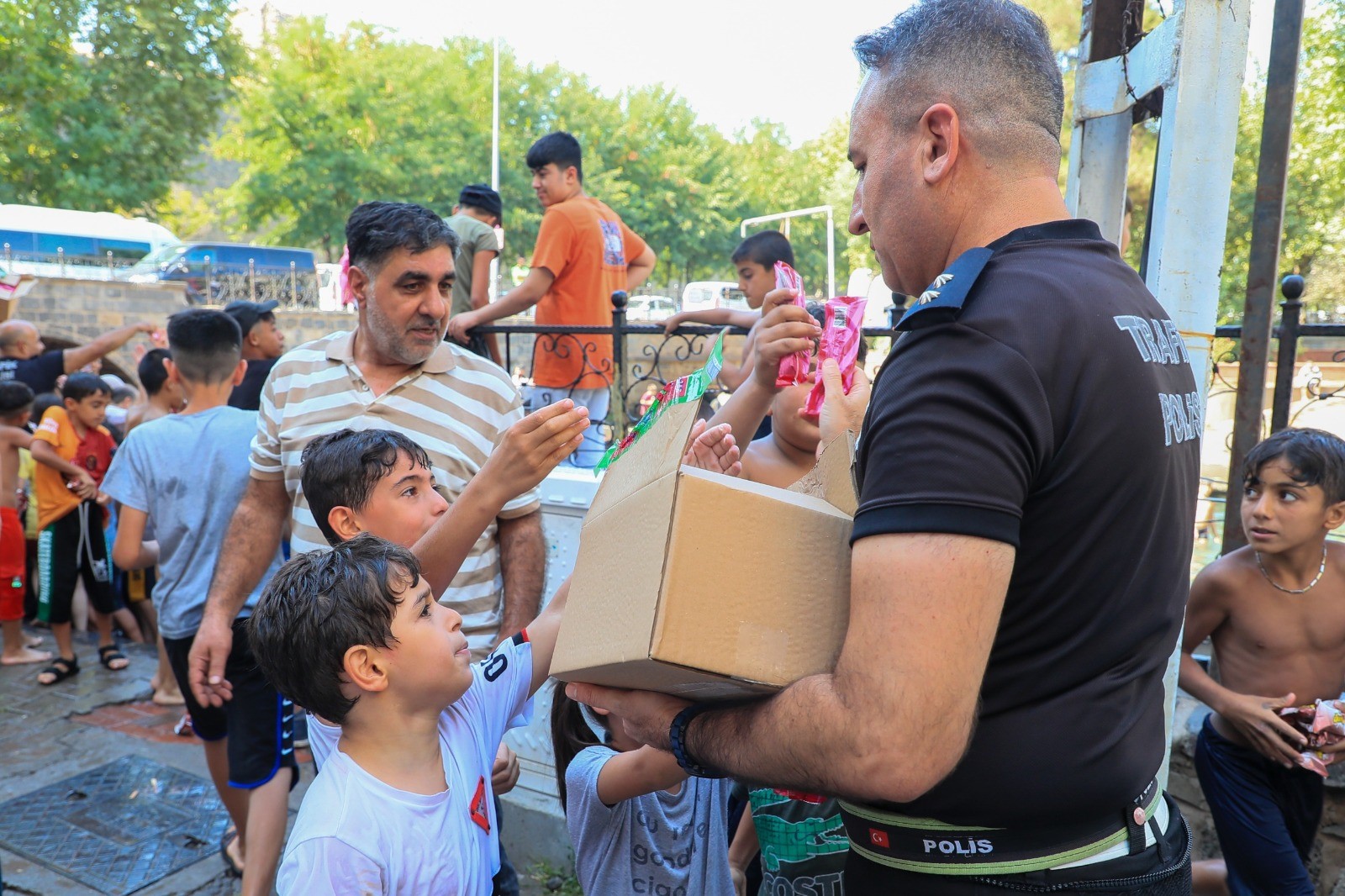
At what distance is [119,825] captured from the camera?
430 centimetres

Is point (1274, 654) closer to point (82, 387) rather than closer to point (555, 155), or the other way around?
point (555, 155)

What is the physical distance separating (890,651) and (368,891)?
112cm

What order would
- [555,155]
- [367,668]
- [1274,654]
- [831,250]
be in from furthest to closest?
[831,250]
[555,155]
[1274,654]
[367,668]

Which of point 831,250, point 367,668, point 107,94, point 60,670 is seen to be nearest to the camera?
point 367,668

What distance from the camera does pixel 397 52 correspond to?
29.2 m

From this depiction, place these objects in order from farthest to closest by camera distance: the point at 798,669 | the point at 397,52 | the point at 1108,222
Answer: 1. the point at 397,52
2. the point at 1108,222
3. the point at 798,669

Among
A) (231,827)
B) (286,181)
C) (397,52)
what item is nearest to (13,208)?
(286,181)

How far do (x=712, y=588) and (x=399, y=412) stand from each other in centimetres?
169

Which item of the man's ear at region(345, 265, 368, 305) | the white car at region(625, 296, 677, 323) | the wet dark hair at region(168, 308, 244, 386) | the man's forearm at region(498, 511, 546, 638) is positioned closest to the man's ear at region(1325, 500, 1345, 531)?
the man's forearm at region(498, 511, 546, 638)

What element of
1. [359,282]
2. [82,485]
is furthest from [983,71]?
[82,485]

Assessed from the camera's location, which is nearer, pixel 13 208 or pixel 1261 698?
pixel 1261 698

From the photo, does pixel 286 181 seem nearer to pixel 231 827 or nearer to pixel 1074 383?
pixel 231 827

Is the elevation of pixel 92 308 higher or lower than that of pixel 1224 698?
higher

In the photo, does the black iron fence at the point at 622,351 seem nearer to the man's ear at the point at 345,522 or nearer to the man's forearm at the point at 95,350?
the man's ear at the point at 345,522
